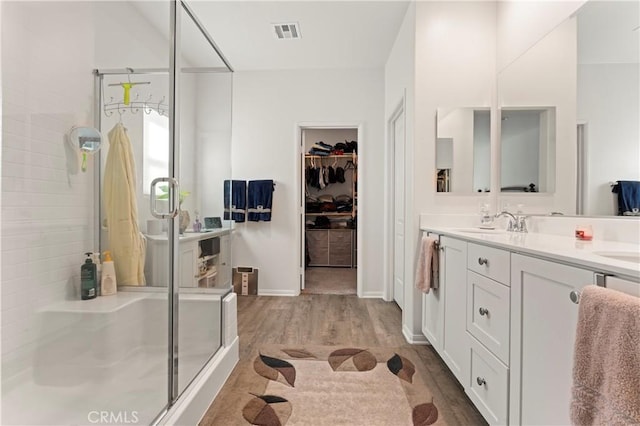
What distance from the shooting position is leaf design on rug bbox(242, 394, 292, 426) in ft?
4.94

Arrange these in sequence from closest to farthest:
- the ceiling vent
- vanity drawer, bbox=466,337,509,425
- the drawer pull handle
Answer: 1. the drawer pull handle
2. vanity drawer, bbox=466,337,509,425
3. the ceiling vent

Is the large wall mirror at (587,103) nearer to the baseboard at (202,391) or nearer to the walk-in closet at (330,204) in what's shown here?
the baseboard at (202,391)

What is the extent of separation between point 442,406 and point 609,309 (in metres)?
1.23

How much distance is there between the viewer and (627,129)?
1.39m

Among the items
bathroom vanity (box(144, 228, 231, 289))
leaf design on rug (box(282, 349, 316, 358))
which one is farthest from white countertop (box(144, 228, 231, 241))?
leaf design on rug (box(282, 349, 316, 358))

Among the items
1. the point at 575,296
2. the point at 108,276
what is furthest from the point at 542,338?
the point at 108,276

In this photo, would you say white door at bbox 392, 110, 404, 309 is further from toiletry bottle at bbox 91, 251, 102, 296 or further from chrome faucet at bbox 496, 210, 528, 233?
toiletry bottle at bbox 91, 251, 102, 296

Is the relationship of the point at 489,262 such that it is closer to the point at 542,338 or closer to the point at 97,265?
the point at 542,338

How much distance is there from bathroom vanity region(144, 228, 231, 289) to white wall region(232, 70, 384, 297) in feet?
4.84

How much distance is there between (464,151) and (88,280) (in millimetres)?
2673

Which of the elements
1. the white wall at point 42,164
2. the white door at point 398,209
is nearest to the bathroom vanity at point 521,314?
the white door at point 398,209

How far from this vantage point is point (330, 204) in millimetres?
5953

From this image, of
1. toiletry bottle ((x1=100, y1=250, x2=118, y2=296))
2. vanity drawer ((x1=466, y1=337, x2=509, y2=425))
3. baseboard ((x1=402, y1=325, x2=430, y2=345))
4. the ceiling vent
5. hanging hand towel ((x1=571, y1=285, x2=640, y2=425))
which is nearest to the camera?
hanging hand towel ((x1=571, y1=285, x2=640, y2=425))

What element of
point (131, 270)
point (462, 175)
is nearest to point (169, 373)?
point (131, 270)
